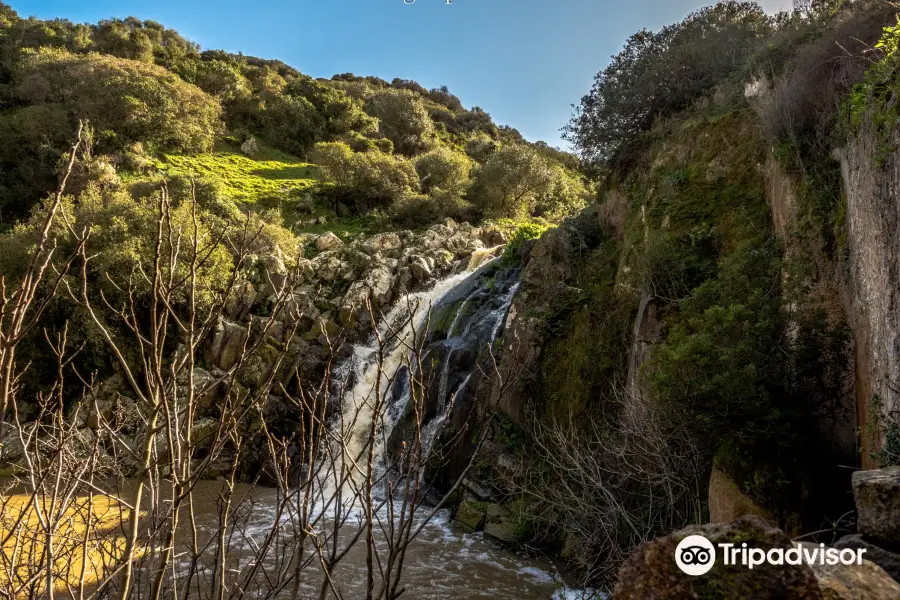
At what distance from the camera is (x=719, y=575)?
1.58 meters

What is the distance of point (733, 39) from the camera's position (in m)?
10.8

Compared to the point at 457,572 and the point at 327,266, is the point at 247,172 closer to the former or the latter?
the point at 327,266

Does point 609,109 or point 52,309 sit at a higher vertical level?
point 609,109

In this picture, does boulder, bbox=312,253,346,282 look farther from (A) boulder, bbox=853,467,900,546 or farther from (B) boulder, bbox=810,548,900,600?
(B) boulder, bbox=810,548,900,600

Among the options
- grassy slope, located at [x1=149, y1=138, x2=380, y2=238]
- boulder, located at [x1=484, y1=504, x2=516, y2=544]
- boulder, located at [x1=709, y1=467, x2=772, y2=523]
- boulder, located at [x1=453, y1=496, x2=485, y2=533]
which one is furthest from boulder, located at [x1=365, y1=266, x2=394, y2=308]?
boulder, located at [x1=709, y1=467, x2=772, y2=523]

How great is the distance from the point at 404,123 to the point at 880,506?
3795 centimetres

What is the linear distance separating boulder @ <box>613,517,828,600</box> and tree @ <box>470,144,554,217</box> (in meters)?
23.9

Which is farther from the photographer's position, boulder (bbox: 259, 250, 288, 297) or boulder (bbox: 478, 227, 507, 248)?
boulder (bbox: 478, 227, 507, 248)

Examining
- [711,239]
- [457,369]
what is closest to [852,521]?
[711,239]

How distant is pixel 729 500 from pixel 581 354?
4131 millimetres

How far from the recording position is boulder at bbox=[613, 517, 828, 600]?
1.54m

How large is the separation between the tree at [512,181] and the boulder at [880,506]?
23041 mm

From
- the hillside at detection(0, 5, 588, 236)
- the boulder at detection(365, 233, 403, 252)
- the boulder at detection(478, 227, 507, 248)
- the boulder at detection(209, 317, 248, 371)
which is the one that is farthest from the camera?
the hillside at detection(0, 5, 588, 236)

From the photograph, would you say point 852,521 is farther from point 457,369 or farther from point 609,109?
point 609,109
